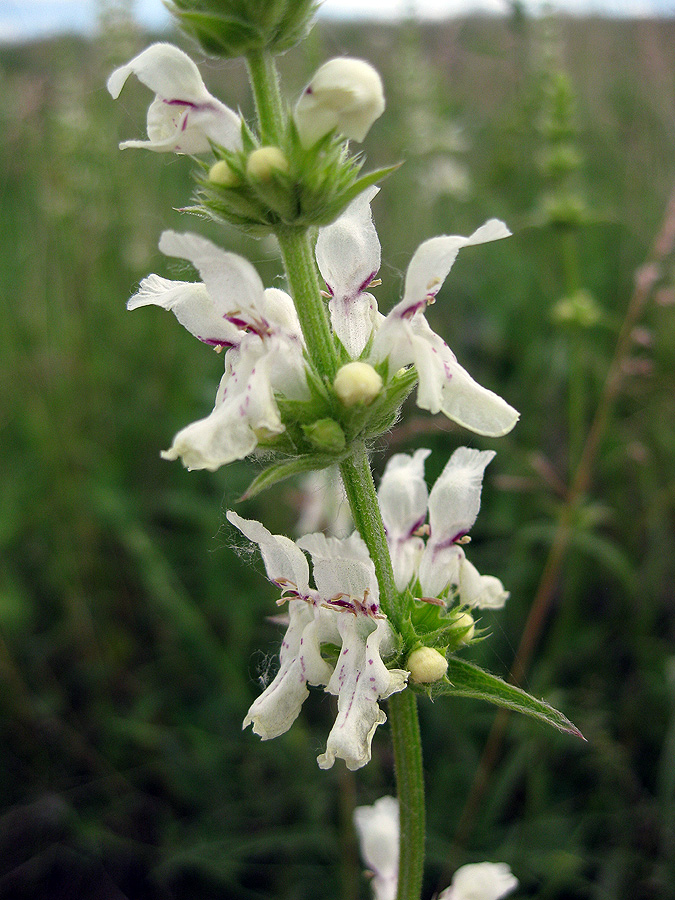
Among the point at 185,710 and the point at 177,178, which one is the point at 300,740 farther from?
the point at 177,178

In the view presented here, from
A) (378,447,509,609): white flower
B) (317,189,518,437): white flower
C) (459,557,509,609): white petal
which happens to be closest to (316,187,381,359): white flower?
(317,189,518,437): white flower

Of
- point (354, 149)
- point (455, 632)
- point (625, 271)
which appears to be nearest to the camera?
point (455, 632)

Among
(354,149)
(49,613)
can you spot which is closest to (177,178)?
(354,149)

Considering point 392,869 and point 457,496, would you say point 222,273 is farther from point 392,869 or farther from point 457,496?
point 392,869

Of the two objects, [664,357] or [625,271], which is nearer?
[664,357]

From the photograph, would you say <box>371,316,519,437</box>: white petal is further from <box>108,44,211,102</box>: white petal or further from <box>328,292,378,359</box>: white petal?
<box>108,44,211,102</box>: white petal

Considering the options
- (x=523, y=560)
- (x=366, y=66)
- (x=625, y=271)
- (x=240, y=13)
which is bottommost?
(x=523, y=560)

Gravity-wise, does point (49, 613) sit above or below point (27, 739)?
above
